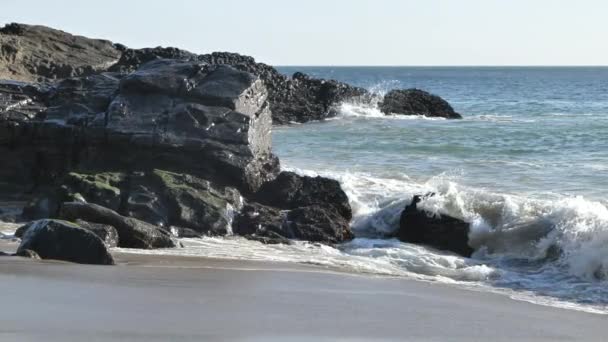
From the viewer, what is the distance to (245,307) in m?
8.27

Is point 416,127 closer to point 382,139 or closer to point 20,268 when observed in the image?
point 382,139

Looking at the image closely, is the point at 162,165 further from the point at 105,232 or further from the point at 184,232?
the point at 105,232

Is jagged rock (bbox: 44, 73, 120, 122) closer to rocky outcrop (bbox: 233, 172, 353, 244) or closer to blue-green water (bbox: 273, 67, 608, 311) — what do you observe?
rocky outcrop (bbox: 233, 172, 353, 244)

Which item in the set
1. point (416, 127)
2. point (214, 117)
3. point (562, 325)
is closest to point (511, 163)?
point (214, 117)

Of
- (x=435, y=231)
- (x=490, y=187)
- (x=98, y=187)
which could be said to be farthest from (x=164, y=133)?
(x=490, y=187)

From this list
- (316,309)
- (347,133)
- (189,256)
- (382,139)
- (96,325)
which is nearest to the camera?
(96,325)

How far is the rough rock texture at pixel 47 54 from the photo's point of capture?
34.2 metres

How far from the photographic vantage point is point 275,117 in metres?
36.8

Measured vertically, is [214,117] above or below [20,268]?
above

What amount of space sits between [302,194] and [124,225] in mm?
3364

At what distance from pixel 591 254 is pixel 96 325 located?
21.4 feet

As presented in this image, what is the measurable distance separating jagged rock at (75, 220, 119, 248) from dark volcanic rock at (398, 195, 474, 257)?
3996 mm

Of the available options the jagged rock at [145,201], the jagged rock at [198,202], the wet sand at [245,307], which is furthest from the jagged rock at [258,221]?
the wet sand at [245,307]

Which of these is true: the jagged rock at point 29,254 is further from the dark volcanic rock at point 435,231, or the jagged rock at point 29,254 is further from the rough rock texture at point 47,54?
the rough rock texture at point 47,54
